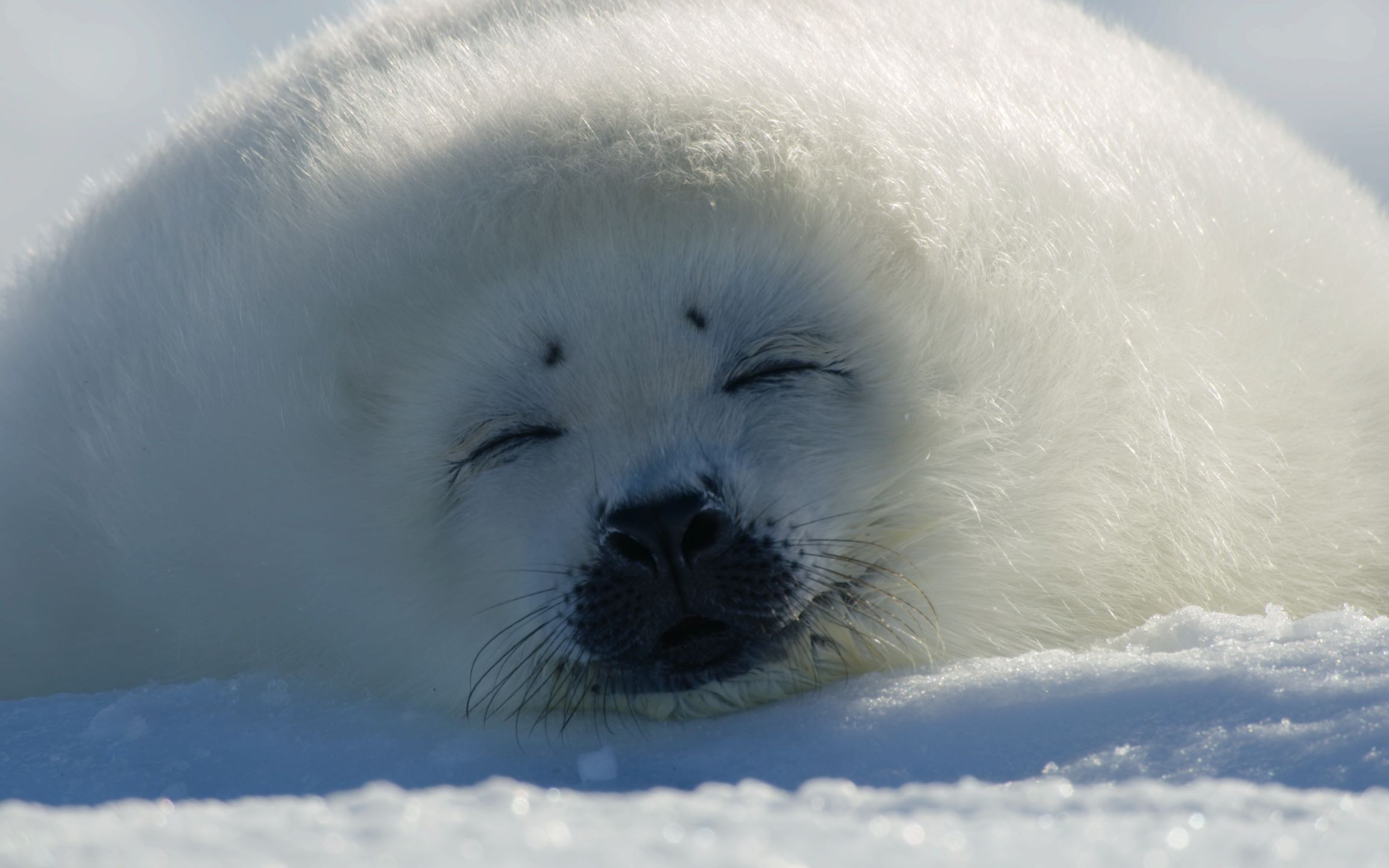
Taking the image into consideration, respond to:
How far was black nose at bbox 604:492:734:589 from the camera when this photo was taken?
2.23 metres

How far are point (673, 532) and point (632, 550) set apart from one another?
8 cm

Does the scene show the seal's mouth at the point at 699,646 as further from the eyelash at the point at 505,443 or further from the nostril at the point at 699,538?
the eyelash at the point at 505,443

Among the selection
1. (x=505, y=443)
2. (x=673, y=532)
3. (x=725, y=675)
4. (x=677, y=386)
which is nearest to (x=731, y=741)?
(x=725, y=675)

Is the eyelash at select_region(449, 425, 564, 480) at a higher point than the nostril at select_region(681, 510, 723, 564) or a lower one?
higher

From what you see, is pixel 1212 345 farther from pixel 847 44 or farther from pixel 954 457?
pixel 847 44

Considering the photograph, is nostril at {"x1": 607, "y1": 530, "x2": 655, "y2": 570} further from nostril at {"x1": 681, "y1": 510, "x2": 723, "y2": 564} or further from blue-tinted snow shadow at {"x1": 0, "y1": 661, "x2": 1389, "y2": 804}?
blue-tinted snow shadow at {"x1": 0, "y1": 661, "x2": 1389, "y2": 804}

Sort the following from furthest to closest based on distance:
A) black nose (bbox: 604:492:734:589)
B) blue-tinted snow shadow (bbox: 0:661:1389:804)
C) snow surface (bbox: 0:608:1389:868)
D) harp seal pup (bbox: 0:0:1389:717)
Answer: harp seal pup (bbox: 0:0:1389:717), black nose (bbox: 604:492:734:589), blue-tinted snow shadow (bbox: 0:661:1389:804), snow surface (bbox: 0:608:1389:868)

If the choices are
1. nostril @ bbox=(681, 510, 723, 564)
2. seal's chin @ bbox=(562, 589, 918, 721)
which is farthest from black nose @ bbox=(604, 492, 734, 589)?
seal's chin @ bbox=(562, 589, 918, 721)

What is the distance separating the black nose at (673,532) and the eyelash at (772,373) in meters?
0.28

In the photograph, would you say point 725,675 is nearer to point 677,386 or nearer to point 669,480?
point 669,480

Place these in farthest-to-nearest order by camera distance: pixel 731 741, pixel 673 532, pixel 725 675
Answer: pixel 725 675 → pixel 673 532 → pixel 731 741

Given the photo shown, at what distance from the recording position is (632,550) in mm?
2268

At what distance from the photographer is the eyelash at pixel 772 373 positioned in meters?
2.45

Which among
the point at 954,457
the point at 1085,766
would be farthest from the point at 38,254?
the point at 1085,766
